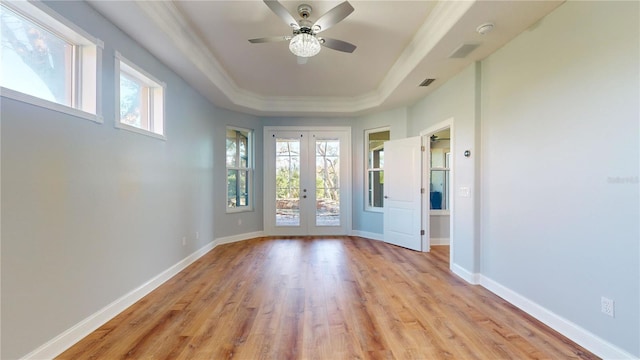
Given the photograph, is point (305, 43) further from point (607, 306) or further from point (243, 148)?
point (243, 148)

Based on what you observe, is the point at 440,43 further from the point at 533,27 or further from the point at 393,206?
the point at 393,206

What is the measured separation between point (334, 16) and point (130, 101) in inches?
88.0

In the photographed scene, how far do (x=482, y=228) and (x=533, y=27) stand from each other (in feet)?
6.77

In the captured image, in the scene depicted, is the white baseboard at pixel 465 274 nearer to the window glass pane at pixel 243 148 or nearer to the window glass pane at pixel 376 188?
the window glass pane at pixel 376 188

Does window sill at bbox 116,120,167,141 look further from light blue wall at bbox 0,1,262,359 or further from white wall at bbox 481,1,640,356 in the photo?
white wall at bbox 481,1,640,356

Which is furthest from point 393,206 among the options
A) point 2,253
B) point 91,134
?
Result: point 2,253

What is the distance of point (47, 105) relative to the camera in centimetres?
172

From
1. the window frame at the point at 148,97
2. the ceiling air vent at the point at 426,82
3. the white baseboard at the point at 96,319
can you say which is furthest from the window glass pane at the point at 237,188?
the ceiling air vent at the point at 426,82

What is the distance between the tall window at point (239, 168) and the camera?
5.16m

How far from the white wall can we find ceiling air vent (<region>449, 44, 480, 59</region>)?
0.99 feet

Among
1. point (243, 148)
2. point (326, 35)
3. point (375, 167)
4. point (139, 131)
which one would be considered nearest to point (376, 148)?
point (375, 167)

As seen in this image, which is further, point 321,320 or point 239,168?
point 239,168

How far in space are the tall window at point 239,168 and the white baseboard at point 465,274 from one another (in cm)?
391

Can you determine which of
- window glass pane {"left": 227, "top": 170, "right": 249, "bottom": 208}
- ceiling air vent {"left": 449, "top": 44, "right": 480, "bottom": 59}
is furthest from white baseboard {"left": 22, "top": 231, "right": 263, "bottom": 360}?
ceiling air vent {"left": 449, "top": 44, "right": 480, "bottom": 59}
